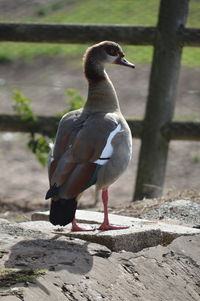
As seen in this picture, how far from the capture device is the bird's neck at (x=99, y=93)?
4605 millimetres

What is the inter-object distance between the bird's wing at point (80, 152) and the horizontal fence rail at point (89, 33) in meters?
1.94

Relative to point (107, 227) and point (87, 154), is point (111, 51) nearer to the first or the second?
point (87, 154)

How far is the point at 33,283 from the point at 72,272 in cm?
26

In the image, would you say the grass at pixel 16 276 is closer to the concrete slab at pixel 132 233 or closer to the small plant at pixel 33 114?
the concrete slab at pixel 132 233

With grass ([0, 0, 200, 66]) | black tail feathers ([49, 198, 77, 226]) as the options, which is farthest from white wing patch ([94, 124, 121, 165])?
grass ([0, 0, 200, 66])

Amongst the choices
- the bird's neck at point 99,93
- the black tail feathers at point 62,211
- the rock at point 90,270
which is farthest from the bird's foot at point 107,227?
the bird's neck at point 99,93

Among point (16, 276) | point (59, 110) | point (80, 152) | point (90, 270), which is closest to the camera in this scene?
point (16, 276)

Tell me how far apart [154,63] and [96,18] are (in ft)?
17.2

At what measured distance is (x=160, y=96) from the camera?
6324mm

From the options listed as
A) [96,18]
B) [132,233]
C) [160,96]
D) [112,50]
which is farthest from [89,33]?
[96,18]

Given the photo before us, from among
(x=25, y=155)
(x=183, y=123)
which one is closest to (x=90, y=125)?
(x=183, y=123)

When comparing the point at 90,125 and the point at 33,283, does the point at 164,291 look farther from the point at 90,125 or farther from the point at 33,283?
the point at 90,125

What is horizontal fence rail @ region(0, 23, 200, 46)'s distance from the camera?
6.18 m

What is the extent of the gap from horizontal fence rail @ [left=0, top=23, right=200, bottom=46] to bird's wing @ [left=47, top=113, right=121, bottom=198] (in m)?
1.94
